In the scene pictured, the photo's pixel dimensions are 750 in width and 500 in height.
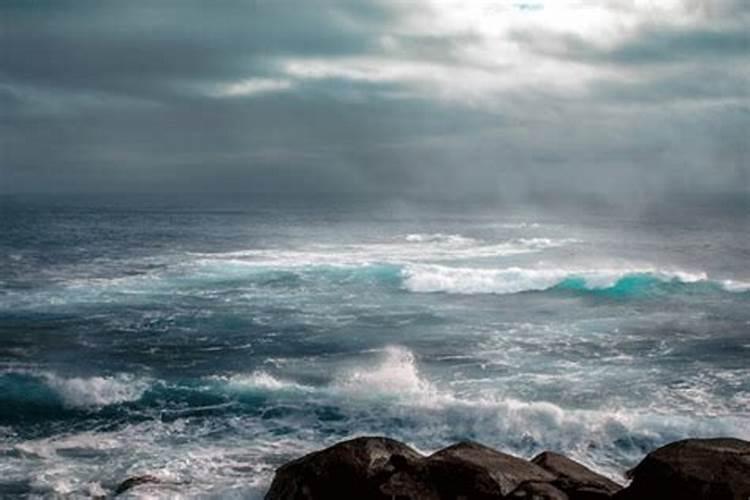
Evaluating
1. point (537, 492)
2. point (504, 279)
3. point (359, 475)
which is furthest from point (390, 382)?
point (504, 279)

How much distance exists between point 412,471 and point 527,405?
376 inches

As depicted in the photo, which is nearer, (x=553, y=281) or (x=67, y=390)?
(x=67, y=390)

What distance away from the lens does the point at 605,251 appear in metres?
71.4

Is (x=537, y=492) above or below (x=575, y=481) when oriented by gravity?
above

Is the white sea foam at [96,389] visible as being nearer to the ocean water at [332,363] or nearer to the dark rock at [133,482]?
the ocean water at [332,363]

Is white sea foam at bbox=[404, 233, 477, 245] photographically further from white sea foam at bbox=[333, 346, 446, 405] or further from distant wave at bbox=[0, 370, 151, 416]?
distant wave at bbox=[0, 370, 151, 416]

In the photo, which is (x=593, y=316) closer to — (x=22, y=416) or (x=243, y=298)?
(x=243, y=298)

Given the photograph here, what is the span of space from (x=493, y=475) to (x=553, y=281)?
3604 cm

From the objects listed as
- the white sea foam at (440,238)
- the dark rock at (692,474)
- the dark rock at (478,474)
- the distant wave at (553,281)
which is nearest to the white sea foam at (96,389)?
the dark rock at (478,474)

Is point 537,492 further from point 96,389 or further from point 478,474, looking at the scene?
A: point 96,389

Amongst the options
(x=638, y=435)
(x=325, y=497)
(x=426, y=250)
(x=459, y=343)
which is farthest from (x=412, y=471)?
(x=426, y=250)

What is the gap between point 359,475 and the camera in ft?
40.0

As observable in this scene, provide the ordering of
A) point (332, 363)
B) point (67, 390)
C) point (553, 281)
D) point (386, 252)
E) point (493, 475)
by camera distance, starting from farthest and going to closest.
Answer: point (386, 252) → point (553, 281) → point (332, 363) → point (67, 390) → point (493, 475)

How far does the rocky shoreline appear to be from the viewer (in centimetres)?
1086
